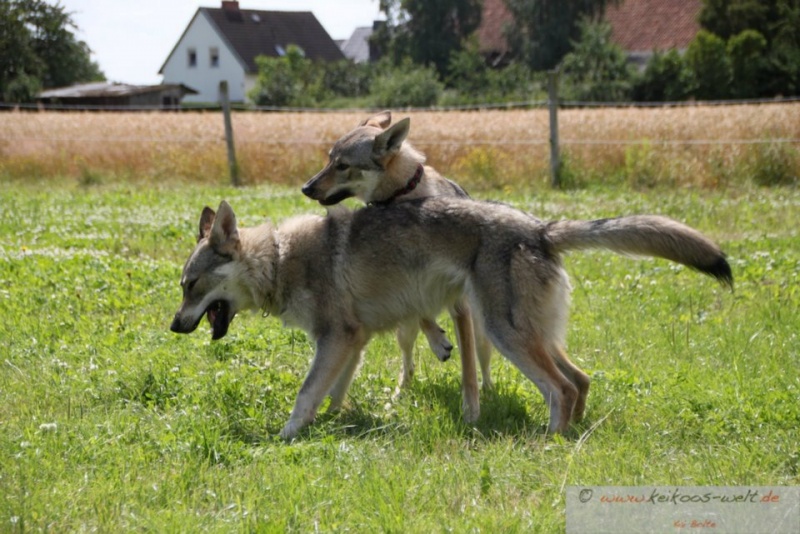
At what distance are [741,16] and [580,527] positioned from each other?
4207 cm

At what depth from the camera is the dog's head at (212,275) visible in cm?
570

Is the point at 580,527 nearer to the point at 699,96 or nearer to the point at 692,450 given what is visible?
the point at 692,450

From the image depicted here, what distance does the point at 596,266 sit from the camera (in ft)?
30.6

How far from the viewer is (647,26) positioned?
5725cm

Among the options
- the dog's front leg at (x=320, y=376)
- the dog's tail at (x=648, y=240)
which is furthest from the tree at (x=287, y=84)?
the dog's tail at (x=648, y=240)

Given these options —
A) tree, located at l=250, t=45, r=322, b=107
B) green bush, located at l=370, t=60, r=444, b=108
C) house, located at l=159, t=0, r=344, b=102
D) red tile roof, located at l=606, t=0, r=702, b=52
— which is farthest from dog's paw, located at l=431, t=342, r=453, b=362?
house, located at l=159, t=0, r=344, b=102

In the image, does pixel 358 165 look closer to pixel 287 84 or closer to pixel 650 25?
pixel 287 84

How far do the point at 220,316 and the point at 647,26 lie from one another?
56.5 meters

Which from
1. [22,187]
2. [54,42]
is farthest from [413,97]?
[22,187]

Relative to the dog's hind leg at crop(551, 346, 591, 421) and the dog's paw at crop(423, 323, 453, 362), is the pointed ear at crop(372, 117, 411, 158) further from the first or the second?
the dog's hind leg at crop(551, 346, 591, 421)

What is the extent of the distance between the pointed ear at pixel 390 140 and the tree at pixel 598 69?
3951 centimetres

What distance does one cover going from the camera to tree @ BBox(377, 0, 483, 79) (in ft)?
196

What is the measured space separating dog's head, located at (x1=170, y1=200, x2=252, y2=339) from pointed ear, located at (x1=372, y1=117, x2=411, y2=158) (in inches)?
55.2

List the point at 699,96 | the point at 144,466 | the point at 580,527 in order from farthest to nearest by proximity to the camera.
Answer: the point at 699,96 < the point at 144,466 < the point at 580,527
